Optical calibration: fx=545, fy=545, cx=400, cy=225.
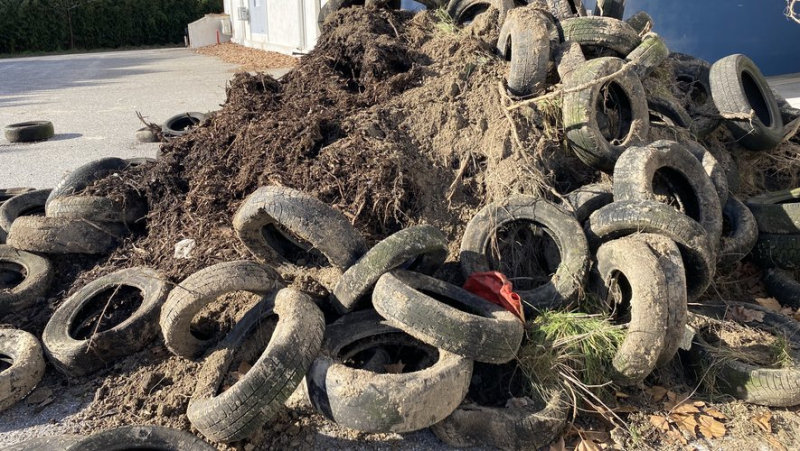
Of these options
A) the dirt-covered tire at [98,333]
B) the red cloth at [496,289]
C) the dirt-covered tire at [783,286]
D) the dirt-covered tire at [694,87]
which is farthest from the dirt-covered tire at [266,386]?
the dirt-covered tire at [694,87]

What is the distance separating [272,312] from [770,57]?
50.3 ft

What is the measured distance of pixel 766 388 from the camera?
366 centimetres

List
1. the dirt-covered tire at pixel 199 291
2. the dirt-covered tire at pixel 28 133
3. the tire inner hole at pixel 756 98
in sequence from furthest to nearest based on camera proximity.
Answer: the dirt-covered tire at pixel 28 133 < the tire inner hole at pixel 756 98 < the dirt-covered tire at pixel 199 291

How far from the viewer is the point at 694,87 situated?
22.3ft

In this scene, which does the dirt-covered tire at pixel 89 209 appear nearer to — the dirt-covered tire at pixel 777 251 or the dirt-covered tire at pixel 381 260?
the dirt-covered tire at pixel 381 260

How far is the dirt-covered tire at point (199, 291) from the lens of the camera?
3730 mm

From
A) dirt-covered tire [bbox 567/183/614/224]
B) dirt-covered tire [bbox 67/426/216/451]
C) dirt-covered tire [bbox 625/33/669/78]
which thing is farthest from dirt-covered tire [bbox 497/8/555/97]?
dirt-covered tire [bbox 67/426/216/451]

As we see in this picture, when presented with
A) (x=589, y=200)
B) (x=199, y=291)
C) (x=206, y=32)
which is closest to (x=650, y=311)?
(x=589, y=200)

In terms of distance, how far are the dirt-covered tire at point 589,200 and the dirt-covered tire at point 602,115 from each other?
0.30 m

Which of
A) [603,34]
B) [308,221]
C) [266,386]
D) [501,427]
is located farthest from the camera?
[603,34]

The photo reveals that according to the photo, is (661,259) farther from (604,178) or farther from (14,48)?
(14,48)

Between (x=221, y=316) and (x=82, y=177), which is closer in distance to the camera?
(x=221, y=316)

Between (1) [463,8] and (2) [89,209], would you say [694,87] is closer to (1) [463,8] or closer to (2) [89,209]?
(1) [463,8]

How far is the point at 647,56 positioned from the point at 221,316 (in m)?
4.92
